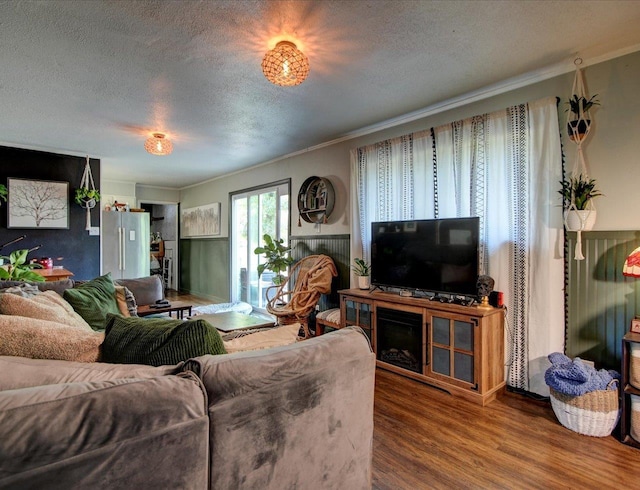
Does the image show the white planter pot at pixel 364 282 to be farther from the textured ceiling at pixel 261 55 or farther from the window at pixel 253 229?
the window at pixel 253 229

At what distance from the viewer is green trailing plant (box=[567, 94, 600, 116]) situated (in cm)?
234

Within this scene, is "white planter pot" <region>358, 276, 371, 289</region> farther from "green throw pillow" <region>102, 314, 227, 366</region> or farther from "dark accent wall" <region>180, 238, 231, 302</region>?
"dark accent wall" <region>180, 238, 231, 302</region>

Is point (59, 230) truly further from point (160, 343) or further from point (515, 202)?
point (515, 202)

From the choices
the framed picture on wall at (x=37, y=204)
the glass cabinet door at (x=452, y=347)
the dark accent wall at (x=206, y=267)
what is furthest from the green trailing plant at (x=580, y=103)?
the framed picture on wall at (x=37, y=204)

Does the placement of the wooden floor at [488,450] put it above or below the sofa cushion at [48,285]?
below

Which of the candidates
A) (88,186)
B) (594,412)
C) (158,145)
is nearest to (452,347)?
(594,412)

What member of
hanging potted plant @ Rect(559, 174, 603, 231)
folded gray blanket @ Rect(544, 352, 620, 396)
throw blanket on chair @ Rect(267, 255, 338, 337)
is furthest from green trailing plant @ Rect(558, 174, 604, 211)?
throw blanket on chair @ Rect(267, 255, 338, 337)

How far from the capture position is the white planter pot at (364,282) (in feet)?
12.1

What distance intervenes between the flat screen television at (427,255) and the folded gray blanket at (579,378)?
75cm

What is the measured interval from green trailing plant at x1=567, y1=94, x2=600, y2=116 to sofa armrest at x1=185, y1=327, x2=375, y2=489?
7.43ft

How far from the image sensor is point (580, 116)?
92.7 inches

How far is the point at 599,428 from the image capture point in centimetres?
212

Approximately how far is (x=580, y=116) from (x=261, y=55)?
7.26 ft

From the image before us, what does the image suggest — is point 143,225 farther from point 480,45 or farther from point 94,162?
point 480,45
